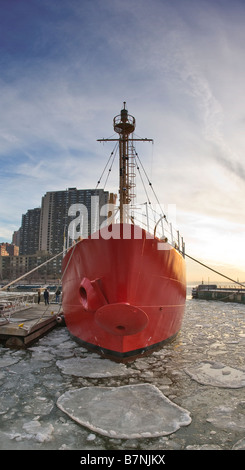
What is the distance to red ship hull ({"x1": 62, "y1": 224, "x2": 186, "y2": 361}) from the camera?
6.16 m

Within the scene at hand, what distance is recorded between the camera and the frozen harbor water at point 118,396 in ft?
11.1

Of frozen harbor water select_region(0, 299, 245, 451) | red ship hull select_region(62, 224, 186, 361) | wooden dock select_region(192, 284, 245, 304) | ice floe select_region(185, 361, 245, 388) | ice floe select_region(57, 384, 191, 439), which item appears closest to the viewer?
frozen harbor water select_region(0, 299, 245, 451)

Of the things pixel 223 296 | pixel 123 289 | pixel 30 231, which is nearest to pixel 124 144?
pixel 123 289

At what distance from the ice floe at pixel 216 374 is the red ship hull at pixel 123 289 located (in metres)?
1.34

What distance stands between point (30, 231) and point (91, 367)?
5141 inches

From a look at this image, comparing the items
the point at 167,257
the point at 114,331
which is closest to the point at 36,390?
the point at 114,331

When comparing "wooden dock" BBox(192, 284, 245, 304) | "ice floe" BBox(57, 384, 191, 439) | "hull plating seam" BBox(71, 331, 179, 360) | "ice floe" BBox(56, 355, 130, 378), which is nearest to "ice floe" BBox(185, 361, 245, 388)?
"hull plating seam" BBox(71, 331, 179, 360)

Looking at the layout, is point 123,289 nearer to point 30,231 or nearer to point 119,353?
point 119,353

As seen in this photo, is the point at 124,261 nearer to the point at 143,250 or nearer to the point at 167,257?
the point at 143,250

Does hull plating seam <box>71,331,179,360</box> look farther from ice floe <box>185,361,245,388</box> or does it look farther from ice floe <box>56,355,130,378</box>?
ice floe <box>185,361,245,388</box>

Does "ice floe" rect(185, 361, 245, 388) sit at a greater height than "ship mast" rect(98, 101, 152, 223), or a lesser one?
lesser

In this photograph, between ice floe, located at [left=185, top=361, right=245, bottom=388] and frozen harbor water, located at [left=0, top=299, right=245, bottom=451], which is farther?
ice floe, located at [left=185, top=361, right=245, bottom=388]

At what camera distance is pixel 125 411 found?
4141 mm
